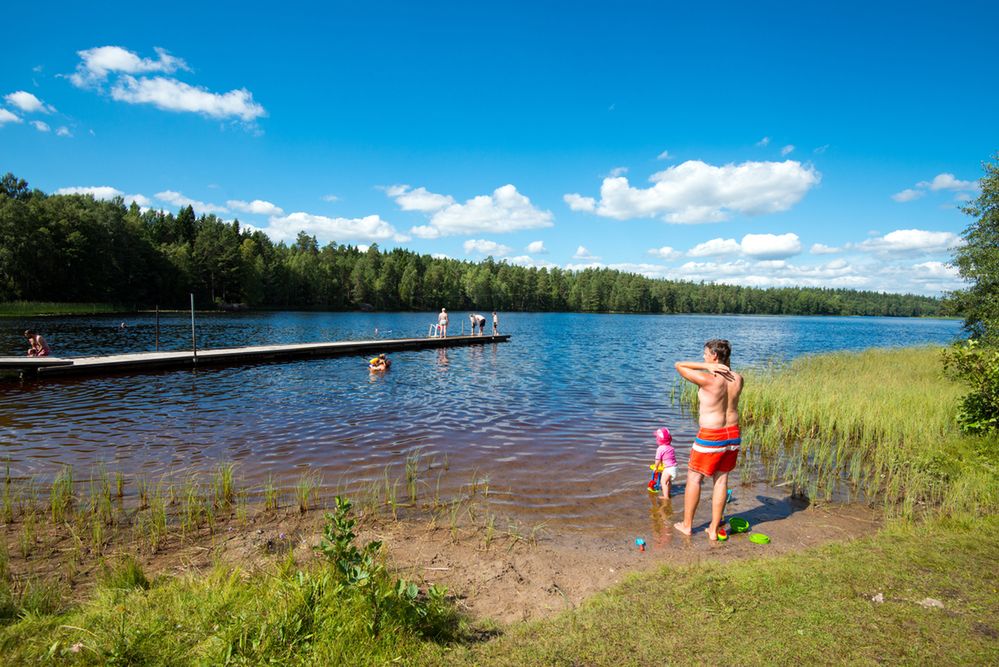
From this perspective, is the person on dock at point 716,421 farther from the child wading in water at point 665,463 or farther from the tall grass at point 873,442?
the tall grass at point 873,442

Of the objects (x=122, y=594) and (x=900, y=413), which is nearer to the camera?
(x=122, y=594)

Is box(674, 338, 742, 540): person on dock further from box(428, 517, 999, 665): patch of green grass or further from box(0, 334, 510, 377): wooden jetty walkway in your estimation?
box(0, 334, 510, 377): wooden jetty walkway

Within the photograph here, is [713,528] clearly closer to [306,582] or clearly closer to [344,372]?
[306,582]

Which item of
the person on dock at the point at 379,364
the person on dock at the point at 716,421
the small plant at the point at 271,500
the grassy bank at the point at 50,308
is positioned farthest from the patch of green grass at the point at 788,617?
the grassy bank at the point at 50,308

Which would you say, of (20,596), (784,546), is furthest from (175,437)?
(784,546)

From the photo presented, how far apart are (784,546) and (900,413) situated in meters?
8.09

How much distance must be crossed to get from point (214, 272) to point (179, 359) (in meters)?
77.3

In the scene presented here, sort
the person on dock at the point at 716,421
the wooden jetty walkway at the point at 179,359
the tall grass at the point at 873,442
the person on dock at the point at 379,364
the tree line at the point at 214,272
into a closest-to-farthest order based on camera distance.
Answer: the person on dock at the point at 716,421 < the tall grass at the point at 873,442 < the wooden jetty walkway at the point at 179,359 < the person on dock at the point at 379,364 < the tree line at the point at 214,272

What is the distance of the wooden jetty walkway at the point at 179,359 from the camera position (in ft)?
58.7

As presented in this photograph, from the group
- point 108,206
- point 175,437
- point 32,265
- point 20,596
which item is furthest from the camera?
point 108,206

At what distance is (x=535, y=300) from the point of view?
152500mm

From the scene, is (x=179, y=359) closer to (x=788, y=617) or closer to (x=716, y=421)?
(x=716, y=421)

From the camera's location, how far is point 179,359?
2144 centimetres

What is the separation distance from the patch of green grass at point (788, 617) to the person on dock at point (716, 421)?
1.29m
